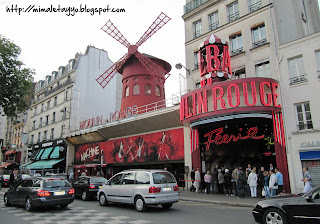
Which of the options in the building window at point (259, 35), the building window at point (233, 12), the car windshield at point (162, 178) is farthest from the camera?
the building window at point (233, 12)

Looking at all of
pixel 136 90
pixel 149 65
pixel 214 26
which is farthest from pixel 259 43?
pixel 136 90

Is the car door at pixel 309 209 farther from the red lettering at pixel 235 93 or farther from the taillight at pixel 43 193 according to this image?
the taillight at pixel 43 193

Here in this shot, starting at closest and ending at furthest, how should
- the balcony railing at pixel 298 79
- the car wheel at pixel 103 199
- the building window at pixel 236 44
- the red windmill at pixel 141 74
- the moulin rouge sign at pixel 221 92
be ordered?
the car wheel at pixel 103 199
the moulin rouge sign at pixel 221 92
the balcony railing at pixel 298 79
the building window at pixel 236 44
the red windmill at pixel 141 74

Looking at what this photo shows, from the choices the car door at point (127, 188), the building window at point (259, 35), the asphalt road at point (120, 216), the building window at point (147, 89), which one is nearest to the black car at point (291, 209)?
the asphalt road at point (120, 216)

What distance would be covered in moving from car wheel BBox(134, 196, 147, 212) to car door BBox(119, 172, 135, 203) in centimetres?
29

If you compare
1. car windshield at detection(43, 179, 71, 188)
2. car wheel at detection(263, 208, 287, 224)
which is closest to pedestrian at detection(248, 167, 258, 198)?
car wheel at detection(263, 208, 287, 224)

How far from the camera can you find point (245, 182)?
13.2 meters

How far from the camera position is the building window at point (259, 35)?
1490 cm

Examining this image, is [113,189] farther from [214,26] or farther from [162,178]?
[214,26]

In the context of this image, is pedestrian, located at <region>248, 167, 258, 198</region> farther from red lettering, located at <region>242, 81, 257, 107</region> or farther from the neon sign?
red lettering, located at <region>242, 81, 257, 107</region>

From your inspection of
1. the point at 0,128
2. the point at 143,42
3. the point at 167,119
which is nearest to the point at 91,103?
the point at 143,42

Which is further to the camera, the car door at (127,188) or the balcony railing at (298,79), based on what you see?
the balcony railing at (298,79)

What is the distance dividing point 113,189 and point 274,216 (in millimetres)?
5995

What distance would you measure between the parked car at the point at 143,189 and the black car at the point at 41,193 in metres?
1.64
